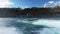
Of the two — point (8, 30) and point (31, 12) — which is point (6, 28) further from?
point (31, 12)

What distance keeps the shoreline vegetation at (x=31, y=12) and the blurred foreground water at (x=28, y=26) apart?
49 mm

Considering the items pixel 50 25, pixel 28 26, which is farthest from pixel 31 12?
pixel 50 25

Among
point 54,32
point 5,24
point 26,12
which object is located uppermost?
point 26,12

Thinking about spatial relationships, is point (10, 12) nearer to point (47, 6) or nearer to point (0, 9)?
point (0, 9)

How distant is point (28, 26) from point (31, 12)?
17 centimetres

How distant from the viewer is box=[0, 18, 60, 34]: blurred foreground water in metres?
1.46

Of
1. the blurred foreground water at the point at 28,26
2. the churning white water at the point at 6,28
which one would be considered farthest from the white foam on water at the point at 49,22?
the churning white water at the point at 6,28

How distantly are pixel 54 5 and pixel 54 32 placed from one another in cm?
32

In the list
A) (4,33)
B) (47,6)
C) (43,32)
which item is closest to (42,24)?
(43,32)

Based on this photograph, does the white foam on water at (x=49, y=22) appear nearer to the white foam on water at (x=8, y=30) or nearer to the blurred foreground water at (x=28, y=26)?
the blurred foreground water at (x=28, y=26)

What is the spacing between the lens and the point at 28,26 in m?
1.48

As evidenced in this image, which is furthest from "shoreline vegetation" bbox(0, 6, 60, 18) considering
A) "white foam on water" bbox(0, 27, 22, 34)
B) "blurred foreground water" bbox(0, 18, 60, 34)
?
"white foam on water" bbox(0, 27, 22, 34)

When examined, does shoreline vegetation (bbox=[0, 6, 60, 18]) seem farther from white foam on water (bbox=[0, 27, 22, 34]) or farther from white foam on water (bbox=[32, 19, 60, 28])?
white foam on water (bbox=[0, 27, 22, 34])

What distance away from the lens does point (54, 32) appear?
1.46 meters
